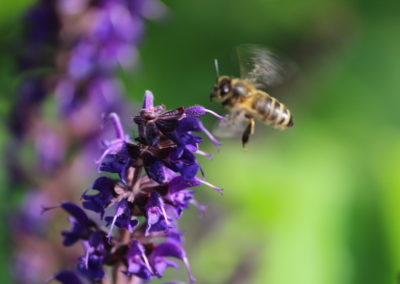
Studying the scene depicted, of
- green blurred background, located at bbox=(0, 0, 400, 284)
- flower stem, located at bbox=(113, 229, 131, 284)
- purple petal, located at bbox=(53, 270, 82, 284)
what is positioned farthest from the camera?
green blurred background, located at bbox=(0, 0, 400, 284)

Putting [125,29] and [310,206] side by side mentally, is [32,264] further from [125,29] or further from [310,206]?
[310,206]

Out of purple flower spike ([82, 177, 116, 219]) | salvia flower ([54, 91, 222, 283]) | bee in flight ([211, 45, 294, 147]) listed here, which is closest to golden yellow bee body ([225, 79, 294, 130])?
bee in flight ([211, 45, 294, 147])

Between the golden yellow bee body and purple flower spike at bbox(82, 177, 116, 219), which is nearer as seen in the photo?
purple flower spike at bbox(82, 177, 116, 219)

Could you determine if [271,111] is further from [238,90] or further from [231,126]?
[231,126]

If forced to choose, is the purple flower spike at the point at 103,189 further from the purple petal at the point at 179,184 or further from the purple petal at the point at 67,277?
the purple petal at the point at 67,277

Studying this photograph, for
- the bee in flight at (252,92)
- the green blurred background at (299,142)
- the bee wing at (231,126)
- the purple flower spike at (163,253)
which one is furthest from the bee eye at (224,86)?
the purple flower spike at (163,253)

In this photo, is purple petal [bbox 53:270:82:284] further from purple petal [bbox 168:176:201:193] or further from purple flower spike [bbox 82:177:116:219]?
purple petal [bbox 168:176:201:193]
